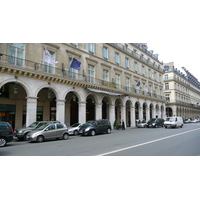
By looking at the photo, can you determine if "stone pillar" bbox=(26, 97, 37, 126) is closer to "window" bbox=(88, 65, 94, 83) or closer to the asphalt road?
the asphalt road

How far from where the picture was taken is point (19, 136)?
15.4 meters

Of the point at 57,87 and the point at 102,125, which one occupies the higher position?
the point at 57,87

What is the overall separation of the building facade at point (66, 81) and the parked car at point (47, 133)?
4990 mm

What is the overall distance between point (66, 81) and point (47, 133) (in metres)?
9.32

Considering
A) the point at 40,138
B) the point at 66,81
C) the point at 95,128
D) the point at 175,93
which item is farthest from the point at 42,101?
the point at 175,93

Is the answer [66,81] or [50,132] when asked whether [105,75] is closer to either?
[66,81]

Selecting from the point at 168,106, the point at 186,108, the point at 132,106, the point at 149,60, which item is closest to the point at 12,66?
the point at 132,106

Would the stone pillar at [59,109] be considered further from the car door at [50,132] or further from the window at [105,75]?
the window at [105,75]

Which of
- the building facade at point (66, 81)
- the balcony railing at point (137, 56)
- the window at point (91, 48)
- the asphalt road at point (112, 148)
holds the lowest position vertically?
the asphalt road at point (112, 148)

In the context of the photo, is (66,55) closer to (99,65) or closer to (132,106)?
(99,65)

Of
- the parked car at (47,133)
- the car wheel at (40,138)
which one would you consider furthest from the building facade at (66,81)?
the car wheel at (40,138)

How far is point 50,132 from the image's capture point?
15000 millimetres

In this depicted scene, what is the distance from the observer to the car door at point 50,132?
48.3 feet

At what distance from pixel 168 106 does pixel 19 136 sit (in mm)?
55780
